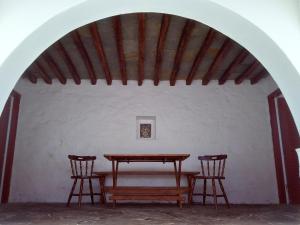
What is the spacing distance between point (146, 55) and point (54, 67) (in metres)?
1.61

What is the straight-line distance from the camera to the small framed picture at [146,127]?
597 centimetres

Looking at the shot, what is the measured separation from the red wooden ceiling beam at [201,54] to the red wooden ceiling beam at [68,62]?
6.75ft

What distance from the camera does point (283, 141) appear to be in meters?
5.63

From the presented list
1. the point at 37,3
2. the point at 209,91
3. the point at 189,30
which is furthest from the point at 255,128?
the point at 37,3

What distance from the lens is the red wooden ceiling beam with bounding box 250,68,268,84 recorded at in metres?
5.64

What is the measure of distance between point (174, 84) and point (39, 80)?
2.69 metres

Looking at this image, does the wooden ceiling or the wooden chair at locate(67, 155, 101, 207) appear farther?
the wooden chair at locate(67, 155, 101, 207)

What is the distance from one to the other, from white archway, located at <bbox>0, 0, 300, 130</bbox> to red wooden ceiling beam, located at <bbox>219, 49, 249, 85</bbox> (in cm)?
222

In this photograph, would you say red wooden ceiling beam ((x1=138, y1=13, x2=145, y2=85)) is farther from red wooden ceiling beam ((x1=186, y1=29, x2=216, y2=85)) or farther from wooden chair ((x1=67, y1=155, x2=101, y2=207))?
wooden chair ((x1=67, y1=155, x2=101, y2=207))

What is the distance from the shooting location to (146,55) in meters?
5.02

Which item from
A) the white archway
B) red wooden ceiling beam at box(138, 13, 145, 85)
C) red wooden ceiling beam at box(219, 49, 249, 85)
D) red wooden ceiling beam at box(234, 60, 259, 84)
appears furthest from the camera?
red wooden ceiling beam at box(234, 60, 259, 84)

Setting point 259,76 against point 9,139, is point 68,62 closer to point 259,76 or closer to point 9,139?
point 9,139

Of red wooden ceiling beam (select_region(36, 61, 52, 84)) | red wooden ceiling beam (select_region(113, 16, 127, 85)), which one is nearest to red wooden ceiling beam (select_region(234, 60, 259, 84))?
red wooden ceiling beam (select_region(113, 16, 127, 85))

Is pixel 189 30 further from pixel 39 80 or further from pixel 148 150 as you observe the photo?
pixel 39 80
